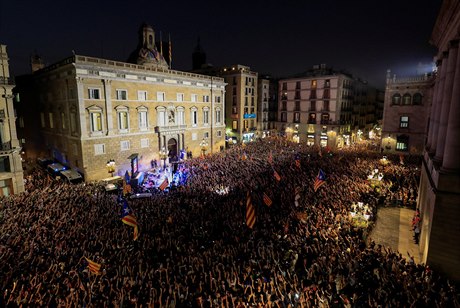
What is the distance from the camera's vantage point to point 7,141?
22953 millimetres

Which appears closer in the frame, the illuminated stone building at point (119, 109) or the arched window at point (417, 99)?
the illuminated stone building at point (119, 109)

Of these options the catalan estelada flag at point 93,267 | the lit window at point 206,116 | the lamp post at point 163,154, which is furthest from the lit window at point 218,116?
the catalan estelada flag at point 93,267

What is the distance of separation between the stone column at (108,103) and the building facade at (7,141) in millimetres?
8164

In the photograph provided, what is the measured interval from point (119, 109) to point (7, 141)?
→ 432 inches

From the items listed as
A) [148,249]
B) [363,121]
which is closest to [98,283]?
[148,249]

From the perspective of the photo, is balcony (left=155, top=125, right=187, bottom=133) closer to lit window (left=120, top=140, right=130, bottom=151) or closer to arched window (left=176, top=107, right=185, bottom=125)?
arched window (left=176, top=107, right=185, bottom=125)

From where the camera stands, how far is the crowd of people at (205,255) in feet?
27.7

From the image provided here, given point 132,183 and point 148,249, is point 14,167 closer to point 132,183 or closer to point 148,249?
point 132,183

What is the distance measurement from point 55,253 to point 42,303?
310 centimetres

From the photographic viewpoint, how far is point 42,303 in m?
8.11

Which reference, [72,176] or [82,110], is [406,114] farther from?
[72,176]

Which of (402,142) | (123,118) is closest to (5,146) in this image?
(123,118)

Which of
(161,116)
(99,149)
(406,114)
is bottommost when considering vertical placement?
(99,149)

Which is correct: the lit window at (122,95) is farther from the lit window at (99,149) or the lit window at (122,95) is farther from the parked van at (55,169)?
the parked van at (55,169)
